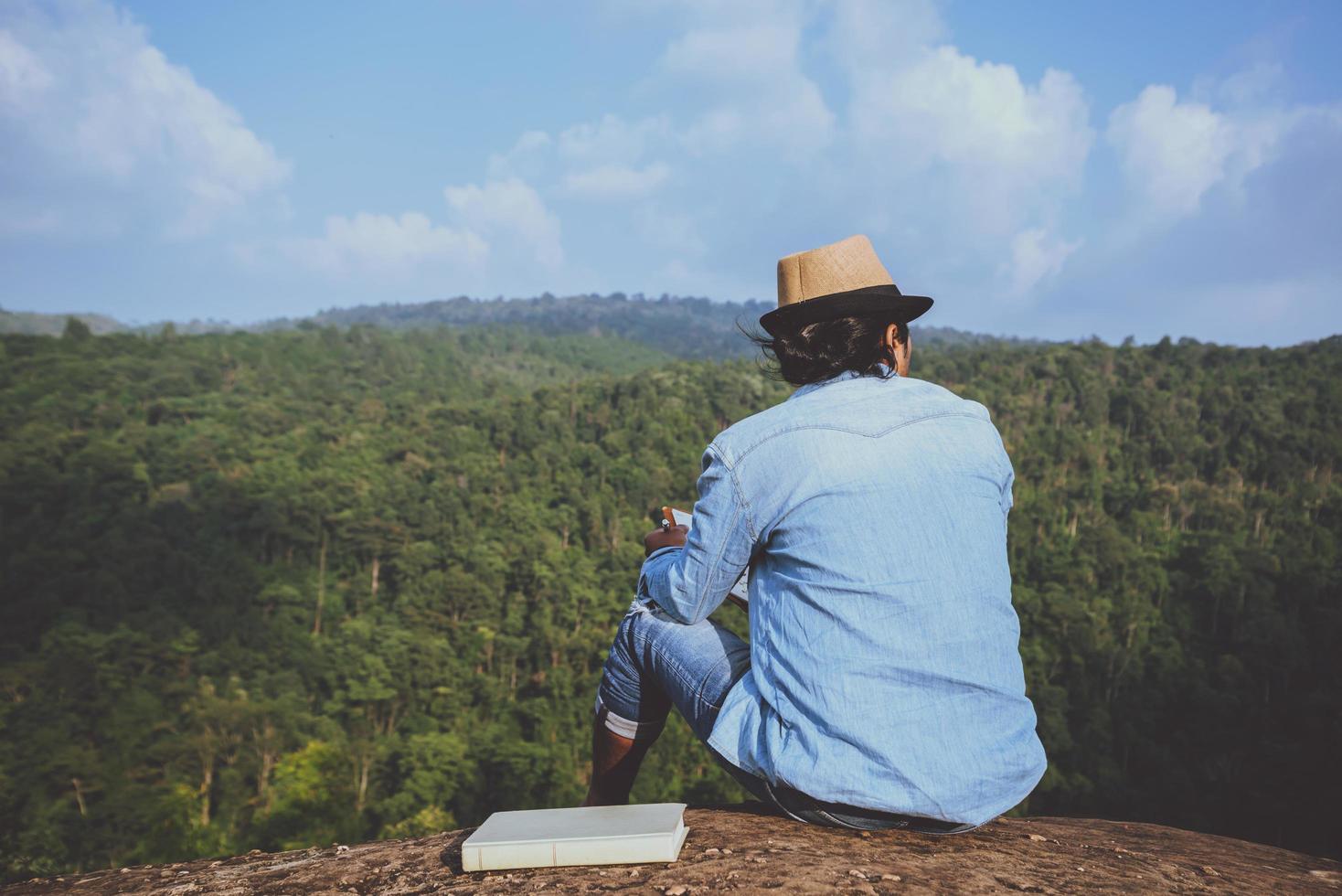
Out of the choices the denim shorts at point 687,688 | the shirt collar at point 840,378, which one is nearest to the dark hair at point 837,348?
the shirt collar at point 840,378

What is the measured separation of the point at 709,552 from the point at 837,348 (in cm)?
47

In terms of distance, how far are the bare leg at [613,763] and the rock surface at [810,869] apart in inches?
7.1

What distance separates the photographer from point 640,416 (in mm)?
56938

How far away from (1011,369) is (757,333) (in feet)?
226

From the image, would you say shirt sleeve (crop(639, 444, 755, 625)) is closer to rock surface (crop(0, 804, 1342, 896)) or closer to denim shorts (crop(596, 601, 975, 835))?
denim shorts (crop(596, 601, 975, 835))

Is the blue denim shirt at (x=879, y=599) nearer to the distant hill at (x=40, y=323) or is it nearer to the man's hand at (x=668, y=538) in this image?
the man's hand at (x=668, y=538)

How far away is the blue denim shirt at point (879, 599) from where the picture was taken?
1.47 meters

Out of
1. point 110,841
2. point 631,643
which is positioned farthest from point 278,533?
point 631,643

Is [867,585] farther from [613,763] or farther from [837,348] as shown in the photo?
[613,763]

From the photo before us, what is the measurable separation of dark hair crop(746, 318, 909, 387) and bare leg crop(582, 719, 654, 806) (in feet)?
3.05

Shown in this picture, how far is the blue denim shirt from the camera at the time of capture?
1471 millimetres

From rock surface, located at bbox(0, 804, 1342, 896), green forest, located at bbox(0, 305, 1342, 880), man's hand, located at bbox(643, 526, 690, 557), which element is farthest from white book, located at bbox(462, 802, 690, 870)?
green forest, located at bbox(0, 305, 1342, 880)

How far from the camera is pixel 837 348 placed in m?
1.68

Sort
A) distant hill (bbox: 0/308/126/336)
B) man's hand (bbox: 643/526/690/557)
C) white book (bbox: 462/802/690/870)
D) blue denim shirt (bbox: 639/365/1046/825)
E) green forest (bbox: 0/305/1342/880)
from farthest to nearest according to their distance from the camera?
1. distant hill (bbox: 0/308/126/336)
2. green forest (bbox: 0/305/1342/880)
3. man's hand (bbox: 643/526/690/557)
4. white book (bbox: 462/802/690/870)
5. blue denim shirt (bbox: 639/365/1046/825)
